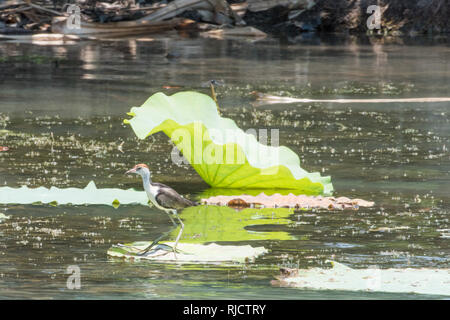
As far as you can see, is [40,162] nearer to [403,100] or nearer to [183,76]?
[403,100]

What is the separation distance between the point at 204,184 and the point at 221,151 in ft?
2.06

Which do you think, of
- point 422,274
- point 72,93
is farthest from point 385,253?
point 72,93

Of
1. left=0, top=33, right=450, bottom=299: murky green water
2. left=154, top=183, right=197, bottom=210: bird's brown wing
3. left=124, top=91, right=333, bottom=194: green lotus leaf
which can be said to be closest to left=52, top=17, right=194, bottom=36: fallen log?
left=0, top=33, right=450, bottom=299: murky green water

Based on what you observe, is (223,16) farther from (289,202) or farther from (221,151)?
(289,202)

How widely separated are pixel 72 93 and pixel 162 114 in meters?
5.19

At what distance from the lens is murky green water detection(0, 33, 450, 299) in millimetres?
4824

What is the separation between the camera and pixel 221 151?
6645 mm

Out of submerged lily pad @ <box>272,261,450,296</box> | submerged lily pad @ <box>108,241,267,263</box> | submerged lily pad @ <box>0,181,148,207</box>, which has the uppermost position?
submerged lily pad @ <box>272,261,450,296</box>

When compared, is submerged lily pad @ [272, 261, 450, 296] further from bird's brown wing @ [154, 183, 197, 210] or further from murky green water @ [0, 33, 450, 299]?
bird's brown wing @ [154, 183, 197, 210]

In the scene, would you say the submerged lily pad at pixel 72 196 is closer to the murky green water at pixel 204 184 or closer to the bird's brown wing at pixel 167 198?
the murky green water at pixel 204 184

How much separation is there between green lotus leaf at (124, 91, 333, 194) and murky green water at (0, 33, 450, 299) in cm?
23

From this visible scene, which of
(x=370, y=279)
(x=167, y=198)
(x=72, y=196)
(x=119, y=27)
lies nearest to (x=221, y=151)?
(x=72, y=196)

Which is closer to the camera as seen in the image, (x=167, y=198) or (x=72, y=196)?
(x=167, y=198)

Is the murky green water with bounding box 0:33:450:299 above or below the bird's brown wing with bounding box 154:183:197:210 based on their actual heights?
below
